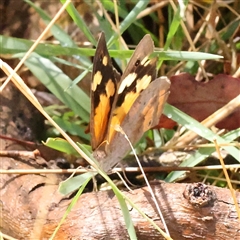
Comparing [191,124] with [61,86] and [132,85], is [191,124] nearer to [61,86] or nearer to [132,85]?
[132,85]

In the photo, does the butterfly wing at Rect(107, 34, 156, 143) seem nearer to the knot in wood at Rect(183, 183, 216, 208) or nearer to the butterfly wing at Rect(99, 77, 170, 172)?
the butterfly wing at Rect(99, 77, 170, 172)

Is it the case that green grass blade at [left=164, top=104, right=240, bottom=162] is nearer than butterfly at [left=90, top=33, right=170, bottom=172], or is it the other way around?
butterfly at [left=90, top=33, right=170, bottom=172]

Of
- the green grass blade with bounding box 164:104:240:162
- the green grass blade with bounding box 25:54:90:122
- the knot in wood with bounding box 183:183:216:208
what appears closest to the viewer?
the knot in wood with bounding box 183:183:216:208

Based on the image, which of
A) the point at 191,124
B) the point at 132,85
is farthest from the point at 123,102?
the point at 191,124

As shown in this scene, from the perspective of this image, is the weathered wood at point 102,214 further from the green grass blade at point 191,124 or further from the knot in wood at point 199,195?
the green grass blade at point 191,124

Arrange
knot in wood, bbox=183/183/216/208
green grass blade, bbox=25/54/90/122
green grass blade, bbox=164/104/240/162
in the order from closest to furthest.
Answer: knot in wood, bbox=183/183/216/208
green grass blade, bbox=164/104/240/162
green grass blade, bbox=25/54/90/122

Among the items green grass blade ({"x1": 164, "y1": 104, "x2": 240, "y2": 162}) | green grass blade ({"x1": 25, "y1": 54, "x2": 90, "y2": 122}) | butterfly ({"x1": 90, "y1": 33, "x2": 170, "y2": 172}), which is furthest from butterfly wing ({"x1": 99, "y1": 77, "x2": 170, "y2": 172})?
green grass blade ({"x1": 25, "y1": 54, "x2": 90, "y2": 122})

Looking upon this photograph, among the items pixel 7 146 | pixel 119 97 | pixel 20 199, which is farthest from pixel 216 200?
pixel 7 146

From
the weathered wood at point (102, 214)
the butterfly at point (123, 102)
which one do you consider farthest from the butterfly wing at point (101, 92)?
the weathered wood at point (102, 214)
